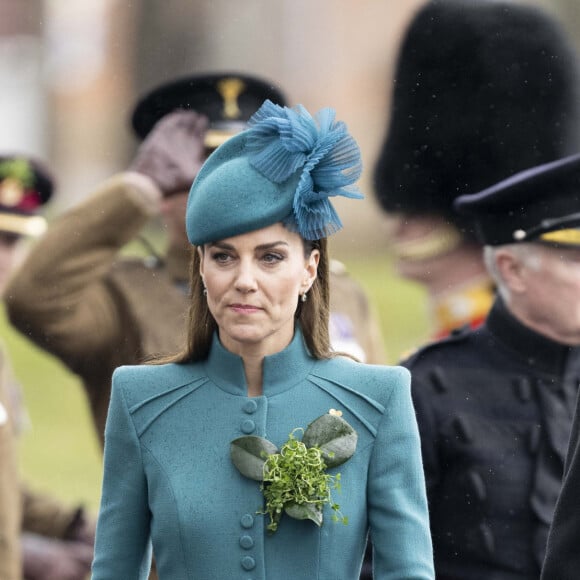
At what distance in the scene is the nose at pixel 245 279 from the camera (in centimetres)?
321

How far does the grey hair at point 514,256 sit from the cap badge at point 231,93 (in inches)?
37.4

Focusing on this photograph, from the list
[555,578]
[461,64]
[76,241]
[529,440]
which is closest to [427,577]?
[555,578]

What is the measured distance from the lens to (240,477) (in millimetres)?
3273

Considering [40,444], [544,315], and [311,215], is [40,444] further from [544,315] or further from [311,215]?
[311,215]

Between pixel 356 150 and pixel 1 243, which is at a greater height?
pixel 356 150

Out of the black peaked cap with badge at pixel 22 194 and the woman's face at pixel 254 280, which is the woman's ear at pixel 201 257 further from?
the black peaked cap with badge at pixel 22 194

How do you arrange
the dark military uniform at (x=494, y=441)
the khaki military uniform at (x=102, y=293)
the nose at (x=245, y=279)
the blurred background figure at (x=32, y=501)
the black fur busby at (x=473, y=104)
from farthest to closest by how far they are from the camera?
the blurred background figure at (x=32, y=501) < the black fur busby at (x=473, y=104) < the khaki military uniform at (x=102, y=293) < the dark military uniform at (x=494, y=441) < the nose at (x=245, y=279)

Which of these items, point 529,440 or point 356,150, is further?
point 529,440

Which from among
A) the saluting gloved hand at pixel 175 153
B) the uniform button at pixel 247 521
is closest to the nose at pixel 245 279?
the uniform button at pixel 247 521

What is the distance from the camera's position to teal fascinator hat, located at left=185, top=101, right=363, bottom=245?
10.7 feet

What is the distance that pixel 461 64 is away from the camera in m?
5.43

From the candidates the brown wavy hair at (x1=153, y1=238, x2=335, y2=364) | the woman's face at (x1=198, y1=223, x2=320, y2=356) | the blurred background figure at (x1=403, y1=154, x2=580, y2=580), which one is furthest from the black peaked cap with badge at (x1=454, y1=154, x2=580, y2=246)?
the woman's face at (x1=198, y1=223, x2=320, y2=356)

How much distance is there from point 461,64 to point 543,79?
0.27 metres

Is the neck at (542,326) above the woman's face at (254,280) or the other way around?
the other way around
